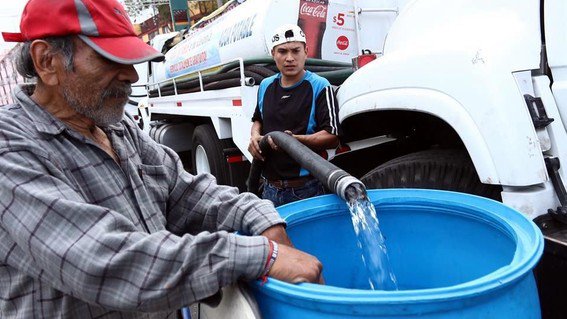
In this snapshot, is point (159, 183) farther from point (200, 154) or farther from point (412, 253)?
point (200, 154)

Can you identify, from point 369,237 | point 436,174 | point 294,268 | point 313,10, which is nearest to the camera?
point 294,268

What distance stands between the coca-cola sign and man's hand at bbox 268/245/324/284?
2536mm

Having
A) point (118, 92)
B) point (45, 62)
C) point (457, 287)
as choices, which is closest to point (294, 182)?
point (118, 92)

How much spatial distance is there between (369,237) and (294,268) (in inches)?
15.2

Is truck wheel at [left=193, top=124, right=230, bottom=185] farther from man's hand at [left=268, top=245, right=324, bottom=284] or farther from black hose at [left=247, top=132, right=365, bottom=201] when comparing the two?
man's hand at [left=268, top=245, right=324, bottom=284]

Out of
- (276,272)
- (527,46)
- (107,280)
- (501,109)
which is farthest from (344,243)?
(527,46)

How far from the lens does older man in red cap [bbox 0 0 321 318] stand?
0.85 m

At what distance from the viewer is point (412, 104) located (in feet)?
5.63

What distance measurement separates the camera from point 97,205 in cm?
98

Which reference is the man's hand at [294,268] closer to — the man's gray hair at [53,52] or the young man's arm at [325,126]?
the man's gray hair at [53,52]

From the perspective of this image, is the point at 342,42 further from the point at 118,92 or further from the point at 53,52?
the point at 53,52

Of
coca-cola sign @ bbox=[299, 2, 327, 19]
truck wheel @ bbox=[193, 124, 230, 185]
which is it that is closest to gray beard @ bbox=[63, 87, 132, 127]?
coca-cola sign @ bbox=[299, 2, 327, 19]

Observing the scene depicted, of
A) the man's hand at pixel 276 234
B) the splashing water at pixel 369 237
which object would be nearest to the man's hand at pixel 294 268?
the man's hand at pixel 276 234

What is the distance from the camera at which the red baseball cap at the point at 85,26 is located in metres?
1.00
